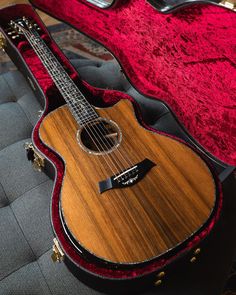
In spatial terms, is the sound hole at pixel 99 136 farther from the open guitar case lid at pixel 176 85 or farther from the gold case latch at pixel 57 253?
the gold case latch at pixel 57 253

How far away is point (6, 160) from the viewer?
3.10 ft

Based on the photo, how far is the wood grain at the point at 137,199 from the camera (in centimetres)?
64

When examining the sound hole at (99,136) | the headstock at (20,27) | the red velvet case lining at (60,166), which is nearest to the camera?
the red velvet case lining at (60,166)

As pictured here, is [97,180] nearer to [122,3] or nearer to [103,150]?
[103,150]

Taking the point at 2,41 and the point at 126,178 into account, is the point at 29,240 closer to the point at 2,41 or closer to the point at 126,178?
the point at 126,178

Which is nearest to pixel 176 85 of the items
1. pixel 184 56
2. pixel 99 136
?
pixel 184 56

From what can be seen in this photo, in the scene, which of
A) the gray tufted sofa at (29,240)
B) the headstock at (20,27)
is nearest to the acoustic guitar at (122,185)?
the gray tufted sofa at (29,240)

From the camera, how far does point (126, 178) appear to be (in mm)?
733

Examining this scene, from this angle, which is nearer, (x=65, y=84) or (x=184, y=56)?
(x=184, y=56)

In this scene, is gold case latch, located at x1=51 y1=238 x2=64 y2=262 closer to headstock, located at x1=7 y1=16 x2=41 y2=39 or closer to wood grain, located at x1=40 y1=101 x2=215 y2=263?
wood grain, located at x1=40 y1=101 x2=215 y2=263

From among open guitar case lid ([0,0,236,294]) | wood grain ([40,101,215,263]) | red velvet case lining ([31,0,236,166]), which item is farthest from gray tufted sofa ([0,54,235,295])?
red velvet case lining ([31,0,236,166])

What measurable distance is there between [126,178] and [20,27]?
2.59 feet

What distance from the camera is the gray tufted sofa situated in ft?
2.33

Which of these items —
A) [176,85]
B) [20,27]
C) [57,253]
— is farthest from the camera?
[20,27]
